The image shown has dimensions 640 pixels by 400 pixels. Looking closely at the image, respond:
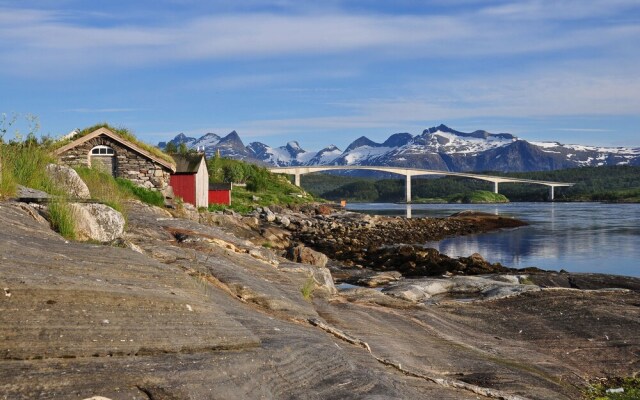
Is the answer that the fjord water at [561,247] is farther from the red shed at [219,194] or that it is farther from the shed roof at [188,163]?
the red shed at [219,194]

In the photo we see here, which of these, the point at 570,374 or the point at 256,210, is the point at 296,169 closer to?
the point at 256,210

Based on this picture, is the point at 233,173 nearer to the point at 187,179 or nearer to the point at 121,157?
the point at 187,179

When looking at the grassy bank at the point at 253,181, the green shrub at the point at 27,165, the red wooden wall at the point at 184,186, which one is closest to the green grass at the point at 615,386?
the green shrub at the point at 27,165

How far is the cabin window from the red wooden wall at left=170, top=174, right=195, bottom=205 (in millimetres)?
8153

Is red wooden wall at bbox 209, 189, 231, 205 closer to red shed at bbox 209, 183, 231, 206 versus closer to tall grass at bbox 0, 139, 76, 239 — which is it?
red shed at bbox 209, 183, 231, 206

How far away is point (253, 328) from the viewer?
870 cm

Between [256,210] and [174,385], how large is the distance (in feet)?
184

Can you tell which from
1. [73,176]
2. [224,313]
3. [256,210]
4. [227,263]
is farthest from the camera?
[256,210]

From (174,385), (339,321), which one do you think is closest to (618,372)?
(339,321)

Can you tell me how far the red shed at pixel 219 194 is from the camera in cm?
6346

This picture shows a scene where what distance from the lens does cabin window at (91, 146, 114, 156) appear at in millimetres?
36781

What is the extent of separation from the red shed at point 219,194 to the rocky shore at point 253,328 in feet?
140

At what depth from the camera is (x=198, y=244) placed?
14984 millimetres

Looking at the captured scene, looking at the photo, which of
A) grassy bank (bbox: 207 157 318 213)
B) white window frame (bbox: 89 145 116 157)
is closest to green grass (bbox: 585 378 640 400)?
white window frame (bbox: 89 145 116 157)
